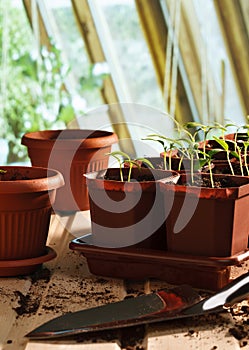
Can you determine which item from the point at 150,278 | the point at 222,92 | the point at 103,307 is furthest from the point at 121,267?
the point at 222,92

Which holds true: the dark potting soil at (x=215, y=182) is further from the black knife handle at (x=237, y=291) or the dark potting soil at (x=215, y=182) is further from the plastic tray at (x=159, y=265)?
the black knife handle at (x=237, y=291)

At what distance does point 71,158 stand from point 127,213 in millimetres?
639

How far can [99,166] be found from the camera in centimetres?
228

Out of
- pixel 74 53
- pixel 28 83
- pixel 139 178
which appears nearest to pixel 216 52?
pixel 74 53

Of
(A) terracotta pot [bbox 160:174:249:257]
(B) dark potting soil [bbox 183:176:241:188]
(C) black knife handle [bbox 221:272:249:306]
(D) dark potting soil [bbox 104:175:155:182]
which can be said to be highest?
(D) dark potting soil [bbox 104:175:155:182]

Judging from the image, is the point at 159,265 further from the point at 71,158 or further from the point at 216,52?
the point at 216,52

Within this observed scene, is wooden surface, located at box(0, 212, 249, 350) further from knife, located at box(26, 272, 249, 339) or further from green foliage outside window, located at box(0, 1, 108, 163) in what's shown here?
green foliage outside window, located at box(0, 1, 108, 163)

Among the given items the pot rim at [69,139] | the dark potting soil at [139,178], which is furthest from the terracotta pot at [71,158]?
the dark potting soil at [139,178]

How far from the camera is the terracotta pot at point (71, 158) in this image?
221 centimetres

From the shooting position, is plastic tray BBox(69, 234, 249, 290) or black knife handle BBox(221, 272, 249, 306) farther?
plastic tray BBox(69, 234, 249, 290)

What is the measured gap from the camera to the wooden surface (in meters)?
1.27

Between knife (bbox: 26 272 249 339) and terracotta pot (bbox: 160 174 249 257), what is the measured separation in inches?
5.8

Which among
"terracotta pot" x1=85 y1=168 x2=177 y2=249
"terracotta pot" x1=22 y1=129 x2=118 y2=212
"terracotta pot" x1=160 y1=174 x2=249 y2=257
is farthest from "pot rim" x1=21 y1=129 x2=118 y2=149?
"terracotta pot" x1=160 y1=174 x2=249 y2=257

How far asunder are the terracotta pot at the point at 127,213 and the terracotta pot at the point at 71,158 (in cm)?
56
